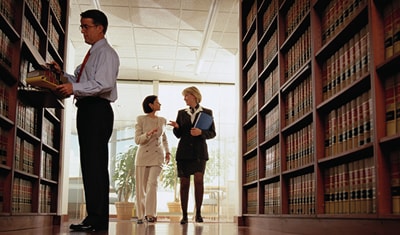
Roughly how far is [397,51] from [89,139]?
162 cm

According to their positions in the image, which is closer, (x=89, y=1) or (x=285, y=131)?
(x=285, y=131)

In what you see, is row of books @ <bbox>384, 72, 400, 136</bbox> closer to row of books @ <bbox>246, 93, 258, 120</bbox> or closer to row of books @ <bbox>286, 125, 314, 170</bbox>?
row of books @ <bbox>286, 125, 314, 170</bbox>

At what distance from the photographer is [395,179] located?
199cm

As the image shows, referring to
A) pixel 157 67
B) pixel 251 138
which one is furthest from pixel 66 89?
pixel 157 67

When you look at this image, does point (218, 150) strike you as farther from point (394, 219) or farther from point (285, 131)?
point (394, 219)

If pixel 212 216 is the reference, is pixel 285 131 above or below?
above

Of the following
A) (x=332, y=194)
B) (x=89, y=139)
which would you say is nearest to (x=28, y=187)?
(x=89, y=139)

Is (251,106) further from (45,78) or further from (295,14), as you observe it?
(45,78)

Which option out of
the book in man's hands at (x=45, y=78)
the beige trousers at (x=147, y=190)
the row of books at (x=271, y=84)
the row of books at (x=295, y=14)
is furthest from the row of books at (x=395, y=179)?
the beige trousers at (x=147, y=190)

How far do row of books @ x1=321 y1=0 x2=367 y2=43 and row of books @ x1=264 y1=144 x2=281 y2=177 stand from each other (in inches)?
47.8

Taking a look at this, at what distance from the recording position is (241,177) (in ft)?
18.3

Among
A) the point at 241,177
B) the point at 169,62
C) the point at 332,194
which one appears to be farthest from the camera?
the point at 169,62

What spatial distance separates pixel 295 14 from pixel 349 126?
4.27 feet

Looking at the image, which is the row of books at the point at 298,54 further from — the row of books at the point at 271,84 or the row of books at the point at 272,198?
the row of books at the point at 272,198
